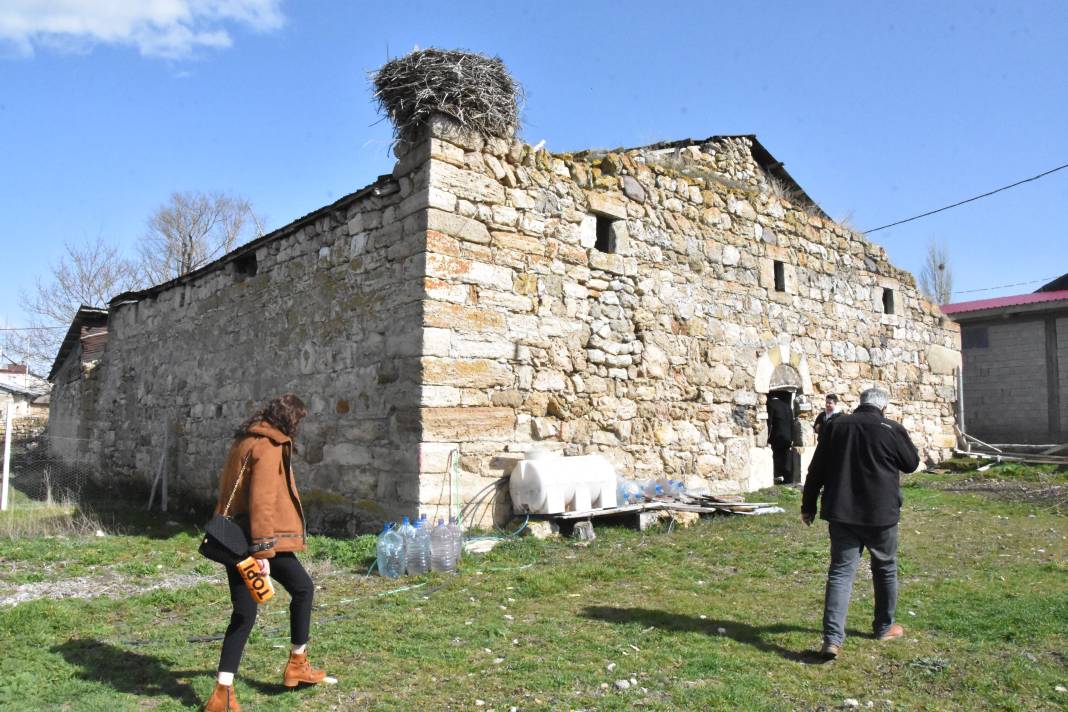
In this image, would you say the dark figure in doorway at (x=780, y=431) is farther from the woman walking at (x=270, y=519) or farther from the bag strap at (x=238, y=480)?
the bag strap at (x=238, y=480)

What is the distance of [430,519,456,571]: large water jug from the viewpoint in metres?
6.30

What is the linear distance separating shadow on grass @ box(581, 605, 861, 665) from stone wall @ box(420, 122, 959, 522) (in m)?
2.38

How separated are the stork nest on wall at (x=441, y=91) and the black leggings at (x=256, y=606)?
4.93 metres

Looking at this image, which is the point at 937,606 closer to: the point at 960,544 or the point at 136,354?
the point at 960,544

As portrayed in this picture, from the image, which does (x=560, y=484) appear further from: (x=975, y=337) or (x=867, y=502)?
(x=975, y=337)

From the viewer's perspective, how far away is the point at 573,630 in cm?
476

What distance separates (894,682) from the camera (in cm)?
392

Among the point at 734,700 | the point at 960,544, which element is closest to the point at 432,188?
the point at 734,700

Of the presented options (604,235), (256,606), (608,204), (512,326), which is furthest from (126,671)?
(608,204)

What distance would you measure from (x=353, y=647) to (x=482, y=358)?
11.7 ft

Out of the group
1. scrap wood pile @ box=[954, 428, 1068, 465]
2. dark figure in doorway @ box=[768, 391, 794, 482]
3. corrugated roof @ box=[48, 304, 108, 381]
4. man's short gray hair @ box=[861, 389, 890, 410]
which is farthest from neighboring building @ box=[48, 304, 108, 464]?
scrap wood pile @ box=[954, 428, 1068, 465]

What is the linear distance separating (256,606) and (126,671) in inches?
41.7

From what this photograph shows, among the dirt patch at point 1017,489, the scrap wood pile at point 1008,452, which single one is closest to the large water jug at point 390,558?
the dirt patch at point 1017,489

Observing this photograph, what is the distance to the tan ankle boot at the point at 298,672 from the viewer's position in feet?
12.3
